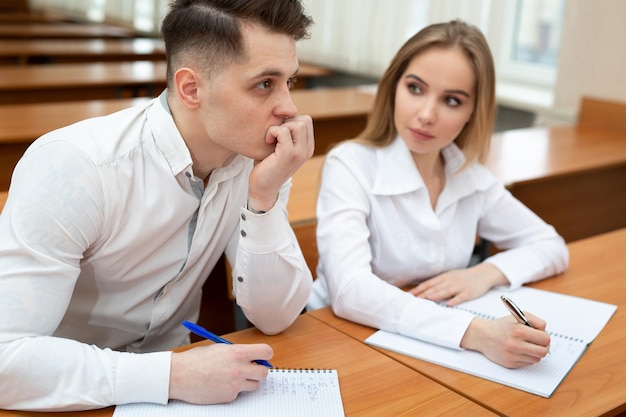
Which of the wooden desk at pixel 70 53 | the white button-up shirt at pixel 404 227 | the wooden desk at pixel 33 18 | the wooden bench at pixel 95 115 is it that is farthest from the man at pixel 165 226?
the wooden desk at pixel 33 18

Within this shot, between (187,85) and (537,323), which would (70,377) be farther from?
(537,323)

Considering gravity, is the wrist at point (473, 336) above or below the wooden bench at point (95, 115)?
below

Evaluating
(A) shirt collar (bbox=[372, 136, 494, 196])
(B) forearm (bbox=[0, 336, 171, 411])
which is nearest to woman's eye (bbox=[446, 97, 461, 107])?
(A) shirt collar (bbox=[372, 136, 494, 196])

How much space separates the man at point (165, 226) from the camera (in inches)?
41.8

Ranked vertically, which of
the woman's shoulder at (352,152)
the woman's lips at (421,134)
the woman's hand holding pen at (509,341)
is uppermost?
the woman's lips at (421,134)

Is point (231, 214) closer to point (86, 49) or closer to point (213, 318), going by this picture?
point (213, 318)

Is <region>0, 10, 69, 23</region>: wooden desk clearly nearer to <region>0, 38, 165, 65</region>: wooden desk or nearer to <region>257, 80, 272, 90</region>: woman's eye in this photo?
<region>0, 38, 165, 65</region>: wooden desk

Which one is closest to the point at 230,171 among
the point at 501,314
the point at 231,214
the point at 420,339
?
the point at 231,214

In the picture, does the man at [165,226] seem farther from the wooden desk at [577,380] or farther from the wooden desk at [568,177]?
the wooden desk at [568,177]

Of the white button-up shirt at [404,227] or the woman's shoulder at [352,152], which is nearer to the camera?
the white button-up shirt at [404,227]

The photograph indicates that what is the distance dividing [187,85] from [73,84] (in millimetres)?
2863

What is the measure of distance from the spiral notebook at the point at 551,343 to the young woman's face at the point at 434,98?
1.35 ft

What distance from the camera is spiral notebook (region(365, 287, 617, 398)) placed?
1253mm

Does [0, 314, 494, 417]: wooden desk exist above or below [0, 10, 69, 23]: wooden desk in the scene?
below
